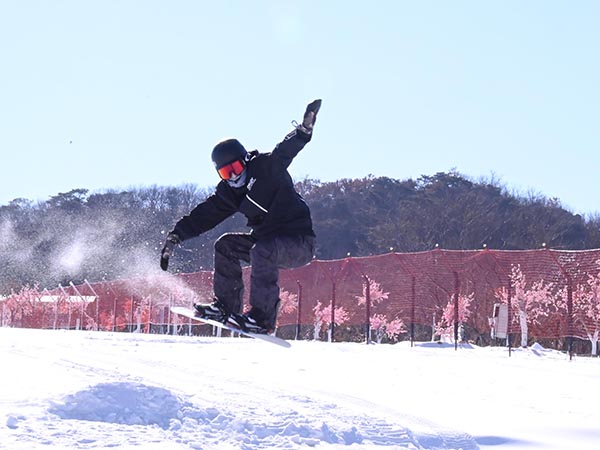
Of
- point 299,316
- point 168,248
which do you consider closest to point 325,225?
point 299,316

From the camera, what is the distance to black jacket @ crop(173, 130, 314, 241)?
6922 millimetres

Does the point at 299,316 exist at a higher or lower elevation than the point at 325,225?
lower

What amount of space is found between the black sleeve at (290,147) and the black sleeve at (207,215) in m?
0.68

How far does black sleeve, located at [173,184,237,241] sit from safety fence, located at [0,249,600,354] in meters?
9.49

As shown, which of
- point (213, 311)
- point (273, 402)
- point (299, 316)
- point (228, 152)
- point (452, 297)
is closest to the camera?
Result: point (273, 402)

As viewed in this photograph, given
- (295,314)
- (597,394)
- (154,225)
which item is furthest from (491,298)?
(154,225)

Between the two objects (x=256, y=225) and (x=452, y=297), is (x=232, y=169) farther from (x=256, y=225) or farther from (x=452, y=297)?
(x=452, y=297)

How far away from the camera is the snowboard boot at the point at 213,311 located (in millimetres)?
7382

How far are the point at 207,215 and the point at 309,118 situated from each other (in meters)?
1.44

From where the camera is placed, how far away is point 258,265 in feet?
23.7

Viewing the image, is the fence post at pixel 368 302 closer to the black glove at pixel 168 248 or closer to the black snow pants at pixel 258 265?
the black snow pants at pixel 258 265

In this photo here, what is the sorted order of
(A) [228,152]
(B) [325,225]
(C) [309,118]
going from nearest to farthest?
(C) [309,118] → (A) [228,152] → (B) [325,225]

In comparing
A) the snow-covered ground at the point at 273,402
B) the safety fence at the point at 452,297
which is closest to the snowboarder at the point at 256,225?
the snow-covered ground at the point at 273,402

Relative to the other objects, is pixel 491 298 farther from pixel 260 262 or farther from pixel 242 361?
pixel 260 262
